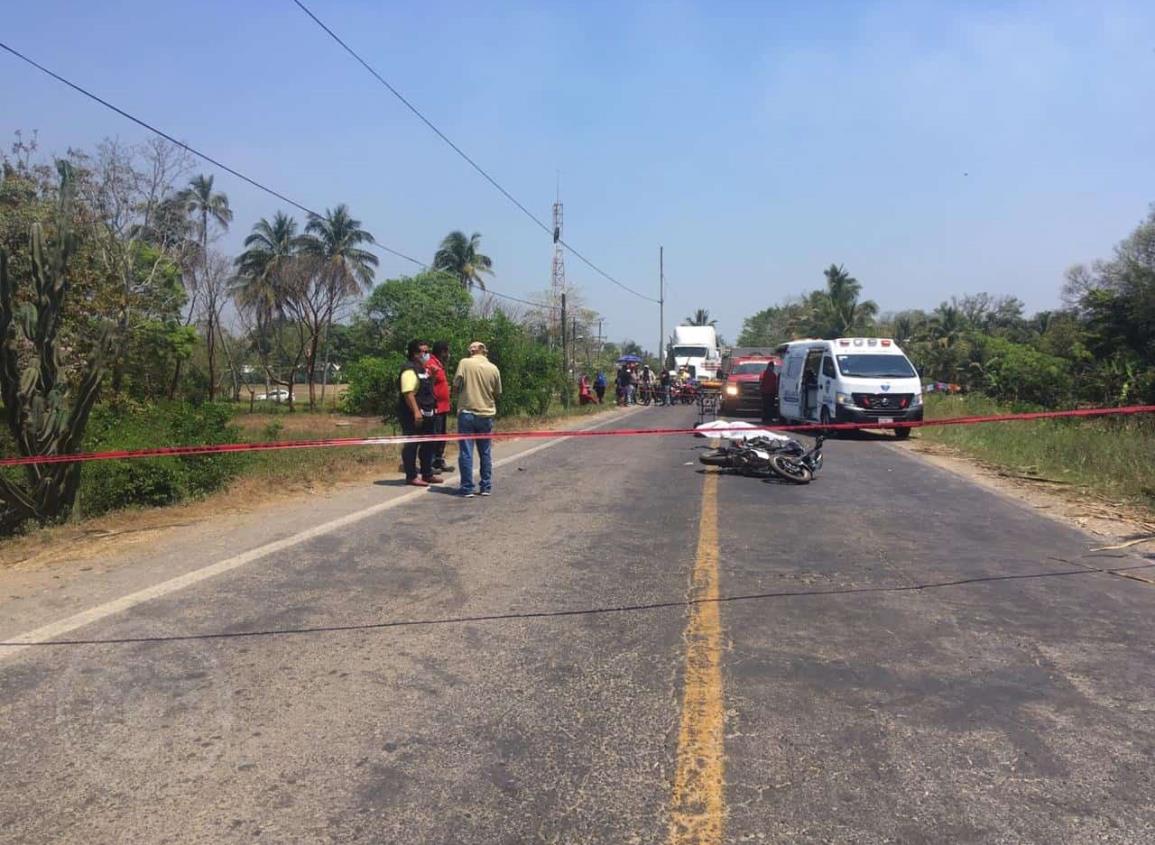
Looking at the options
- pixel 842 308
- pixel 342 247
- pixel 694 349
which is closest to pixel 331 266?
pixel 342 247

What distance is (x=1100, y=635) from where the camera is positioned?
17.1 ft

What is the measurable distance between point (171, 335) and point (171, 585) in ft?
83.0

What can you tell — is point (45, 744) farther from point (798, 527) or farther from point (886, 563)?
point (798, 527)

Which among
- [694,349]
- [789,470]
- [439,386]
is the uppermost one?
[694,349]

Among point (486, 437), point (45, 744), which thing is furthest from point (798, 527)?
point (45, 744)

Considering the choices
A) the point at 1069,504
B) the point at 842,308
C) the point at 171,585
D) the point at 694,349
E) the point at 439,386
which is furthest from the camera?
the point at 842,308

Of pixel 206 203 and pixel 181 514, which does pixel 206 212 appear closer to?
pixel 206 203

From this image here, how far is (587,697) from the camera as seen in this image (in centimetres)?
413

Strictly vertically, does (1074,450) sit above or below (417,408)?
below

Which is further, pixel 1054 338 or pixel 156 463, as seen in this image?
pixel 1054 338

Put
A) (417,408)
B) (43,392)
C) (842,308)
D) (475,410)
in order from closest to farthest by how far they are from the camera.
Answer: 1. (43,392)
2. (475,410)
3. (417,408)
4. (842,308)

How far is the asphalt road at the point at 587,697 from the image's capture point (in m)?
3.13

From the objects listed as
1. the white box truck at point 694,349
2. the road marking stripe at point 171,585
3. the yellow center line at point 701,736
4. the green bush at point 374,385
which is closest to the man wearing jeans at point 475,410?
the road marking stripe at point 171,585

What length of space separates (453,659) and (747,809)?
195 cm
